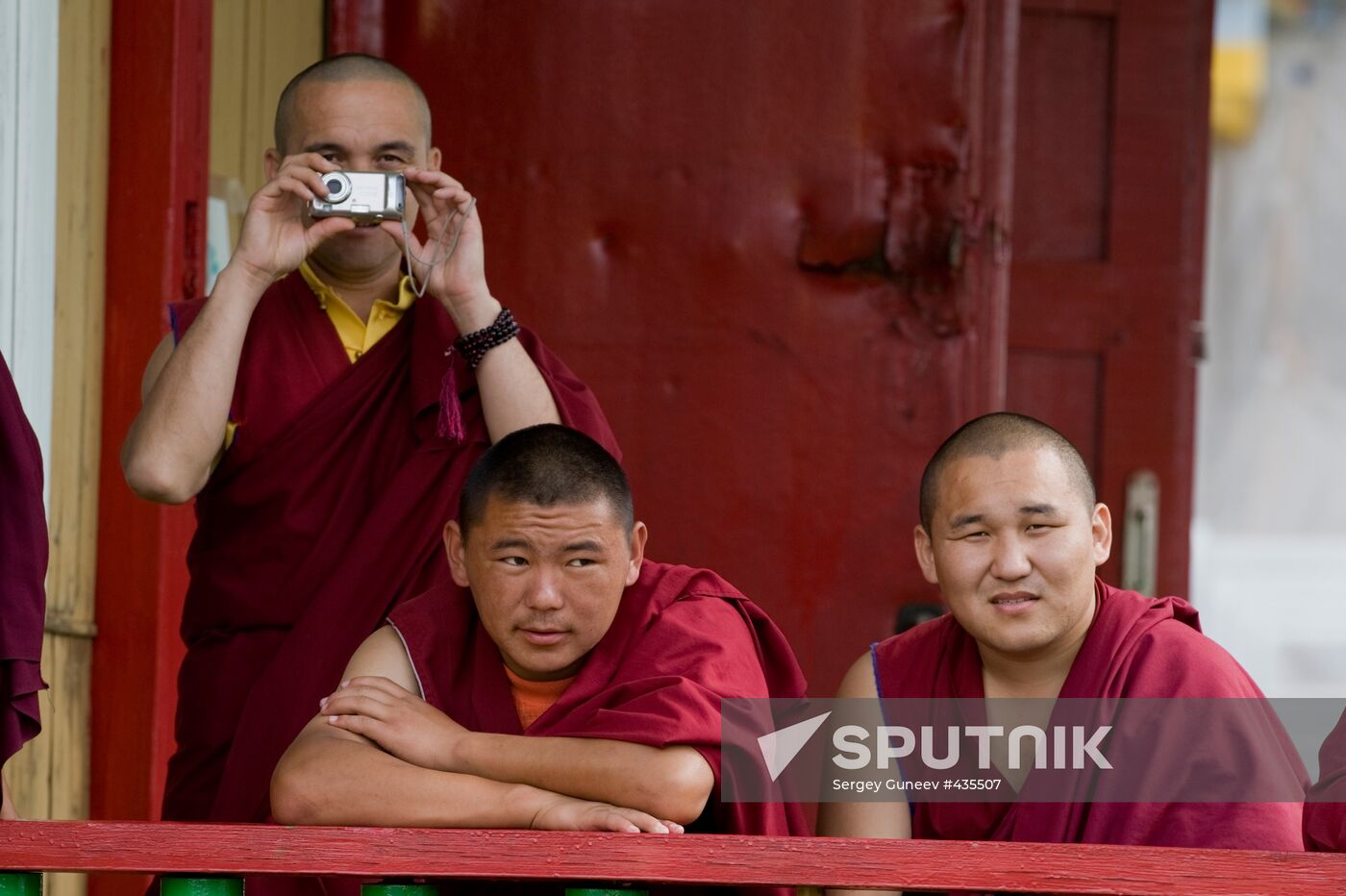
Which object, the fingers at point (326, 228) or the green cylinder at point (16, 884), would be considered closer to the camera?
the green cylinder at point (16, 884)

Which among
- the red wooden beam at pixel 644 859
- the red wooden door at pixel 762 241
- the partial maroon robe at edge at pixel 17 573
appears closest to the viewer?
the red wooden beam at pixel 644 859

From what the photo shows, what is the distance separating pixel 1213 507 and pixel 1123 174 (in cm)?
164

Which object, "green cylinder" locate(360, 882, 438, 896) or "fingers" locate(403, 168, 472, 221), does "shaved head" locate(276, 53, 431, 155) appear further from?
"green cylinder" locate(360, 882, 438, 896)

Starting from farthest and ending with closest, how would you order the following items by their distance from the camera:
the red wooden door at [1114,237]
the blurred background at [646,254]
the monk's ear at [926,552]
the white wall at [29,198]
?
1. the red wooden door at [1114,237]
2. the blurred background at [646,254]
3. the white wall at [29,198]
4. the monk's ear at [926,552]

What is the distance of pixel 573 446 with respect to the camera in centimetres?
267

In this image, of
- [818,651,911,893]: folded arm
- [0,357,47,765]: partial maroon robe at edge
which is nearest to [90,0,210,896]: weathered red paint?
[0,357,47,765]: partial maroon robe at edge

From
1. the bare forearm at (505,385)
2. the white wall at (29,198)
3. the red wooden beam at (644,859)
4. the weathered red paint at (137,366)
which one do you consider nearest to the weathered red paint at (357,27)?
the weathered red paint at (137,366)

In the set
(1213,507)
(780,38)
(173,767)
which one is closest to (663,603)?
(173,767)

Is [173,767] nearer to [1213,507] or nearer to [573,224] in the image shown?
[573,224]

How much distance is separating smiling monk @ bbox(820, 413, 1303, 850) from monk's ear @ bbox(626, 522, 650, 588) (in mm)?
343

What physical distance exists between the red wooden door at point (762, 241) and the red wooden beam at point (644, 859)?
7.03 feet

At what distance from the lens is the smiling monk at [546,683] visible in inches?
92.0

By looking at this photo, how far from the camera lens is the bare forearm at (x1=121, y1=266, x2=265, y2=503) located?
2.84m

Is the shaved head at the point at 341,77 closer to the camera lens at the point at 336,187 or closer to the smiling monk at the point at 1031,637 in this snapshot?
the camera lens at the point at 336,187
